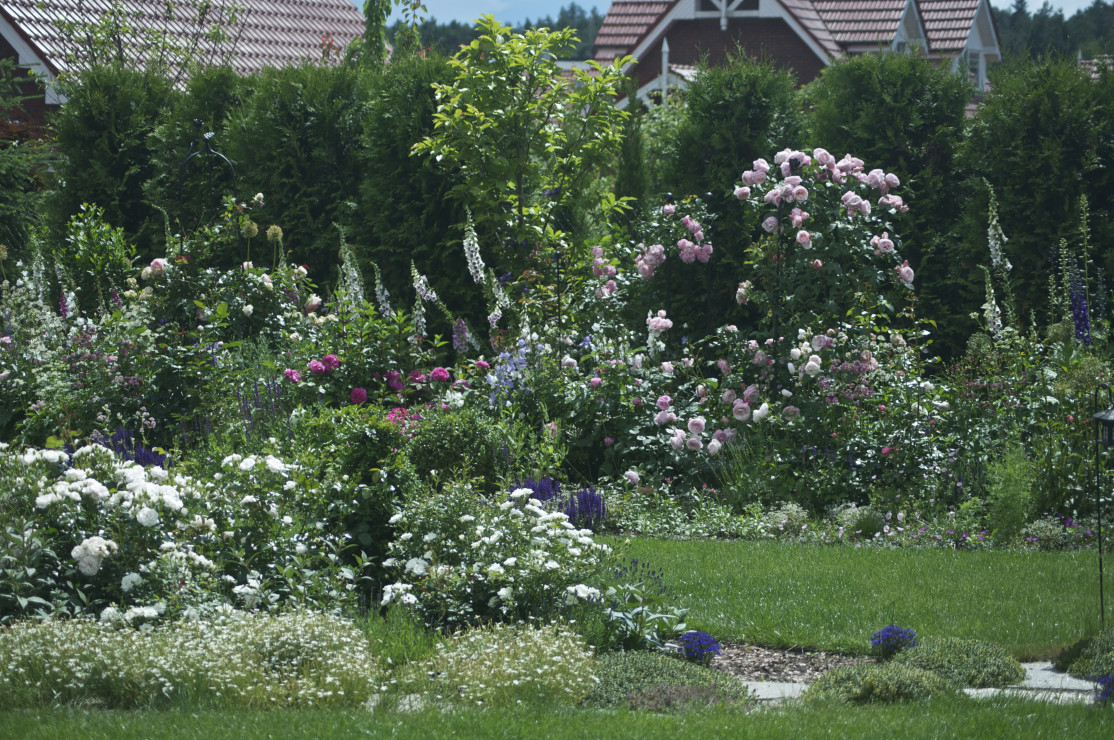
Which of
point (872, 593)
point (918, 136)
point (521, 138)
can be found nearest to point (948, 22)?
point (918, 136)

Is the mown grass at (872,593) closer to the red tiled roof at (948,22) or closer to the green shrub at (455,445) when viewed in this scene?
the green shrub at (455,445)

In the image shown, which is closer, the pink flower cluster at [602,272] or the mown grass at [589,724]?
the mown grass at [589,724]

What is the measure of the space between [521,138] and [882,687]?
264 inches

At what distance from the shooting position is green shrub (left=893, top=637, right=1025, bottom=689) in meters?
3.92

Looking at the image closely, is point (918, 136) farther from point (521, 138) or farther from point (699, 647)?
point (699, 647)

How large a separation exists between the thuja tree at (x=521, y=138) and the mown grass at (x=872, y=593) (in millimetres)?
3810

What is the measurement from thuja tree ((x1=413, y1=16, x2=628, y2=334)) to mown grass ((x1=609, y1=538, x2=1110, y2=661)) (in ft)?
12.5

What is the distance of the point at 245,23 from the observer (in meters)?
19.8

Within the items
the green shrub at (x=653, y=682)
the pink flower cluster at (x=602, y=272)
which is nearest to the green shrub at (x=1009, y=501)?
the green shrub at (x=653, y=682)

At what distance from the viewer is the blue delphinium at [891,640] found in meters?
4.16

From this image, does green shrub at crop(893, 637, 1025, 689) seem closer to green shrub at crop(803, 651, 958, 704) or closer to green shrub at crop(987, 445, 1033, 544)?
green shrub at crop(803, 651, 958, 704)

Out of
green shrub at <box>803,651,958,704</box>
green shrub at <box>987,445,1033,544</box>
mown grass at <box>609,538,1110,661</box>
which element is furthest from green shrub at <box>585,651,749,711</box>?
green shrub at <box>987,445,1033,544</box>

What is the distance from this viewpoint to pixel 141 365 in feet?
25.5

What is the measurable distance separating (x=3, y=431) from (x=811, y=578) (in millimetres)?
6539
